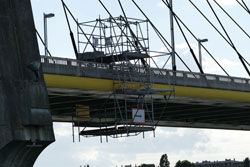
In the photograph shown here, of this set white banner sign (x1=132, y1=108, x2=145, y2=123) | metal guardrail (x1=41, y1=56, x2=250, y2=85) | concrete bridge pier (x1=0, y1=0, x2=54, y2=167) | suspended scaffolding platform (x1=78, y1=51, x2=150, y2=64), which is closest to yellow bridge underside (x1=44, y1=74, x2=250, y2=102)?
metal guardrail (x1=41, y1=56, x2=250, y2=85)

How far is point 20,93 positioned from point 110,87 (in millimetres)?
23658

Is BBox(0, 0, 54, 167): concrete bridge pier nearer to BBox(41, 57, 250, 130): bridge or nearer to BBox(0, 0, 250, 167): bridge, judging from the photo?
BBox(0, 0, 250, 167): bridge

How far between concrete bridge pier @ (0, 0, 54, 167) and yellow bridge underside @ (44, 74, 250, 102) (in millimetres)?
16534

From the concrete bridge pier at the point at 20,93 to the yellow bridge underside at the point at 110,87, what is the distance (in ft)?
54.2

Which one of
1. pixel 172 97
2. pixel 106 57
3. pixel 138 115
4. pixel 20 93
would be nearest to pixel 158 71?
pixel 172 97

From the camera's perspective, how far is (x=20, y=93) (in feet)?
89.6

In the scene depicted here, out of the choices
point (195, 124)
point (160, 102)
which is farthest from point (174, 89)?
point (195, 124)

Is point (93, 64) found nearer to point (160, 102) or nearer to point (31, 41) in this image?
point (160, 102)

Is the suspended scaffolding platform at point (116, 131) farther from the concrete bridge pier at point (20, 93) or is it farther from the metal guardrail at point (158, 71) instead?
the concrete bridge pier at point (20, 93)

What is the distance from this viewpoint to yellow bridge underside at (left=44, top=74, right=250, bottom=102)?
46.3m

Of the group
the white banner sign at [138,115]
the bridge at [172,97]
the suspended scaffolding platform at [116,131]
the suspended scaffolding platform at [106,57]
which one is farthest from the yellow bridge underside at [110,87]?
the suspended scaffolding platform at [116,131]

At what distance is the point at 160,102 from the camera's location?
60.1 meters

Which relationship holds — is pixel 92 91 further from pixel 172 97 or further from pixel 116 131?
pixel 172 97

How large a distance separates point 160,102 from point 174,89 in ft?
13.9
